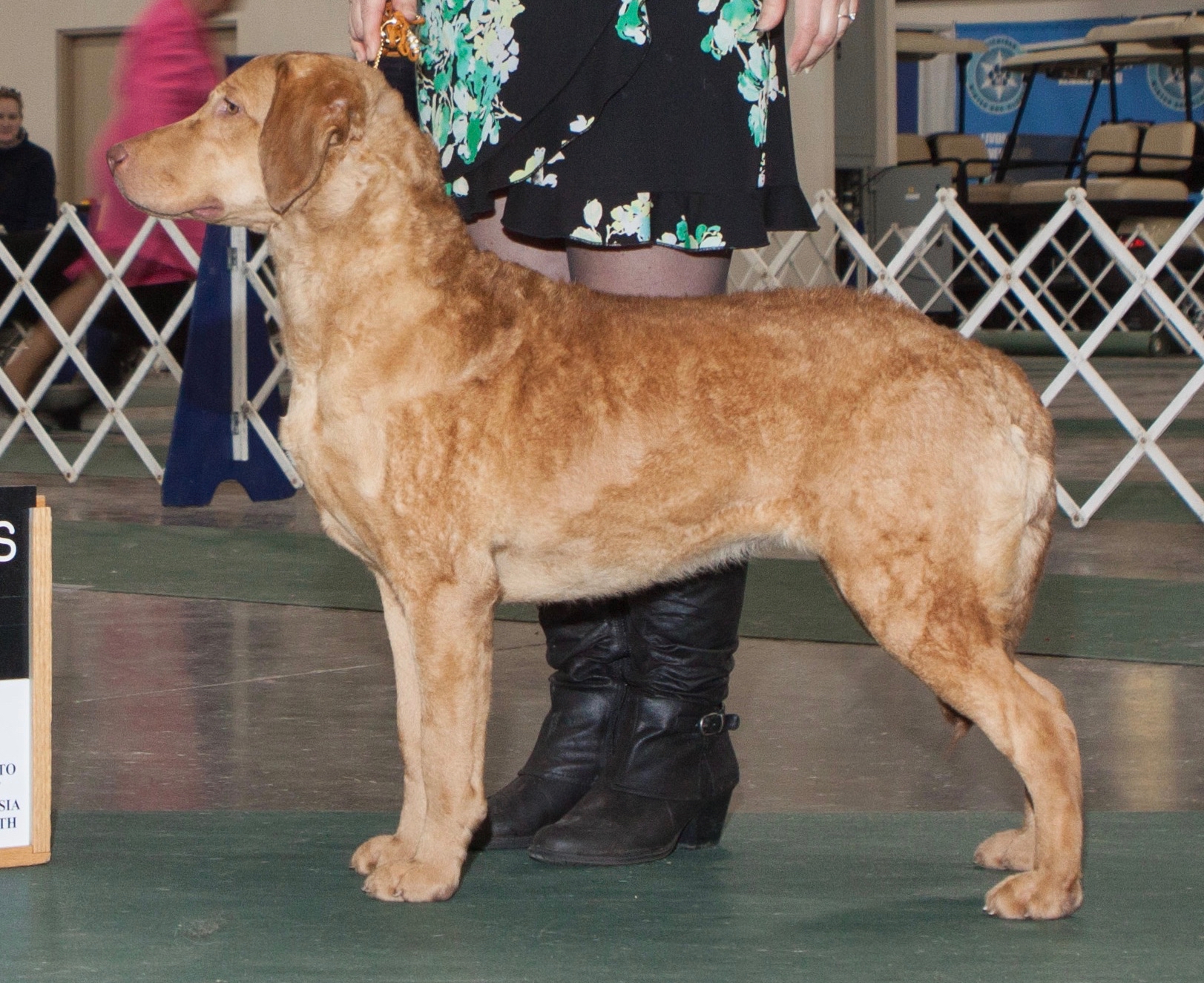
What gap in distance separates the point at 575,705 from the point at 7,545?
2.98 feet

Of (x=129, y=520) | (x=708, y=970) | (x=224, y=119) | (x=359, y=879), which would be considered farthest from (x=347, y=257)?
(x=129, y=520)

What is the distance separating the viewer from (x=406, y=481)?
2.20 m

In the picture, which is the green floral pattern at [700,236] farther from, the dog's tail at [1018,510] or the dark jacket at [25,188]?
the dark jacket at [25,188]

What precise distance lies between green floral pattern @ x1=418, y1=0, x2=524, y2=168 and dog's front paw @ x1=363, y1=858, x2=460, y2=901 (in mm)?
1036

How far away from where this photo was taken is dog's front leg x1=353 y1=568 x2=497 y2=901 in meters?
2.23

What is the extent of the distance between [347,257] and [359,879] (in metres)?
0.88

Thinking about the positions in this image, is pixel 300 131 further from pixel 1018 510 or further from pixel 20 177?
pixel 20 177

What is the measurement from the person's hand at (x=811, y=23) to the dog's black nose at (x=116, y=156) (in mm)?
956

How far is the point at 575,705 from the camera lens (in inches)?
107

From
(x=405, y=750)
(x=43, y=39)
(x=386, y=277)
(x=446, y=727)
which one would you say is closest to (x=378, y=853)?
(x=405, y=750)

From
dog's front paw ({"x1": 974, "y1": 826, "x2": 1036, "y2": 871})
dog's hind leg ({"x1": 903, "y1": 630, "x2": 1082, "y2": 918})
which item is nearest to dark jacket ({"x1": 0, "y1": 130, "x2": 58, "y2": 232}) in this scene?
dog's front paw ({"x1": 974, "y1": 826, "x2": 1036, "y2": 871})

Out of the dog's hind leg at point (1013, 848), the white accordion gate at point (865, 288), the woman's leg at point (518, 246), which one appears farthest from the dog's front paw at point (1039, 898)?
the white accordion gate at point (865, 288)

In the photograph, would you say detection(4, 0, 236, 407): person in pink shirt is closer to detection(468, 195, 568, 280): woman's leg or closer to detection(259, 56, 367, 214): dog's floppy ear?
detection(468, 195, 568, 280): woman's leg

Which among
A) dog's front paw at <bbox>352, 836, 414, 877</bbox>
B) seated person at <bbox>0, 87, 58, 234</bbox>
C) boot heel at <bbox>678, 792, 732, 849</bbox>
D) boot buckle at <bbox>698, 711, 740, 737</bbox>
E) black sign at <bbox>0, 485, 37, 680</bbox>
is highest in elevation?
seated person at <bbox>0, 87, 58, 234</bbox>
